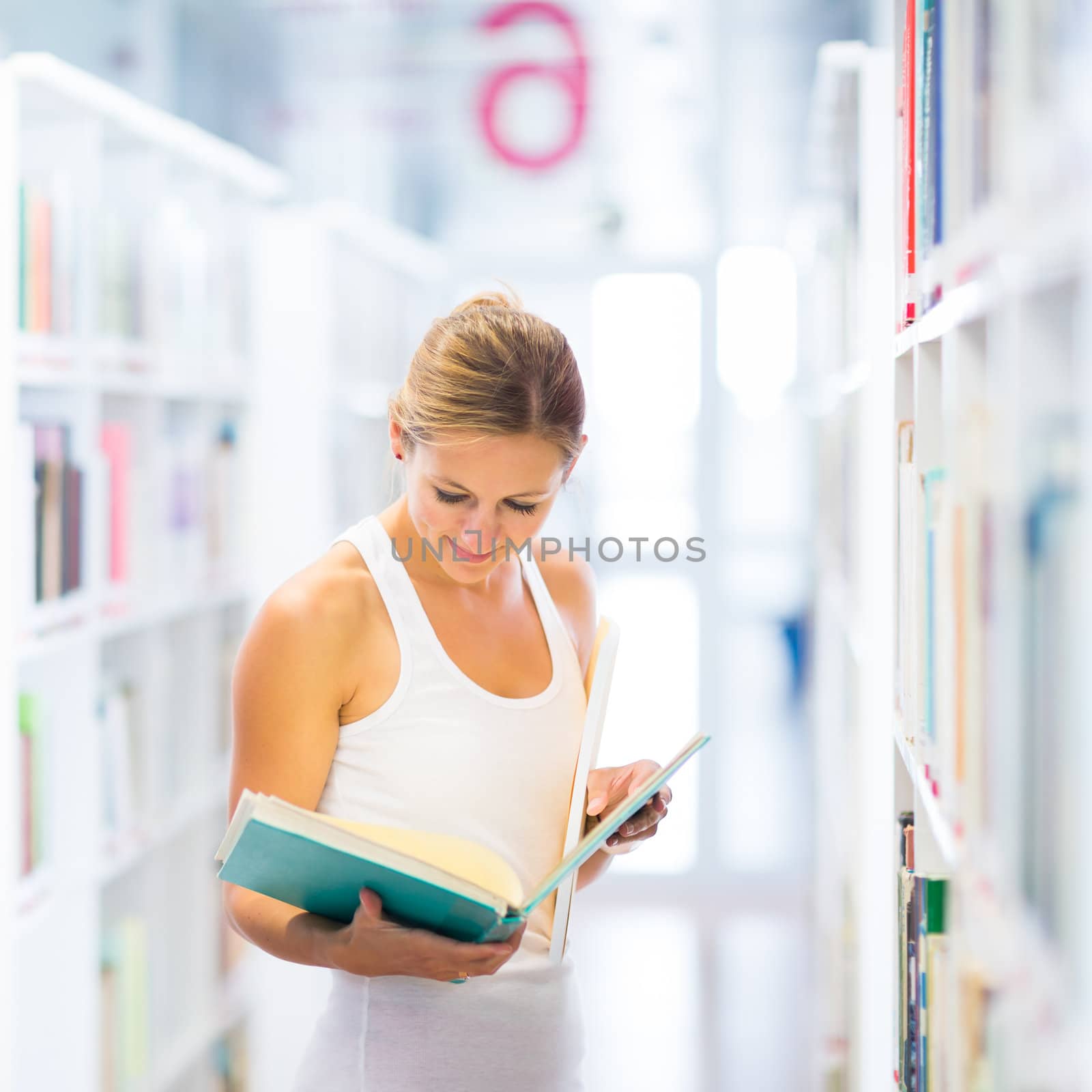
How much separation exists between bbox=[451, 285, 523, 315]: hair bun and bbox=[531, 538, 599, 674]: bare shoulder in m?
0.29

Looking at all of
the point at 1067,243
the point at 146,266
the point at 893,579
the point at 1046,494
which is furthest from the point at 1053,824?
the point at 146,266

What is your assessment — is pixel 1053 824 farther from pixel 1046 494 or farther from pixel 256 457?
pixel 256 457

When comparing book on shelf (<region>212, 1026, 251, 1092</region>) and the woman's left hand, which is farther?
book on shelf (<region>212, 1026, 251, 1092</region>)

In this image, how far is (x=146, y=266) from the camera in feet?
7.29

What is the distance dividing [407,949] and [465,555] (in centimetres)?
38

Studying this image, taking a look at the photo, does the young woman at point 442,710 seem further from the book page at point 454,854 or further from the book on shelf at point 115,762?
the book on shelf at point 115,762

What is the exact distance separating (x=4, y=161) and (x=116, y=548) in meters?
0.71

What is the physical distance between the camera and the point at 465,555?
1.20 meters

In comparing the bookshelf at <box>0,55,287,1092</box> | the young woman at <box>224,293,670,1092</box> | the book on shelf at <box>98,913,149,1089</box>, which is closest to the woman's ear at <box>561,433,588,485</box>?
the young woman at <box>224,293,670,1092</box>

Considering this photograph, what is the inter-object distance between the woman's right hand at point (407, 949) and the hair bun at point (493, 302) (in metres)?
0.61

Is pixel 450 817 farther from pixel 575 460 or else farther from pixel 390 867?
pixel 575 460

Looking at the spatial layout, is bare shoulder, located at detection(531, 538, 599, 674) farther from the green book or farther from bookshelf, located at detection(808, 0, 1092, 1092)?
the green book

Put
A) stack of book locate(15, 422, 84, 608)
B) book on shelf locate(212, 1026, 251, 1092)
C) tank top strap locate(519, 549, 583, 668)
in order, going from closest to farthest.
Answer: tank top strap locate(519, 549, 583, 668) → stack of book locate(15, 422, 84, 608) → book on shelf locate(212, 1026, 251, 1092)

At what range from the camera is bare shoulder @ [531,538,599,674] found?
1386 mm
